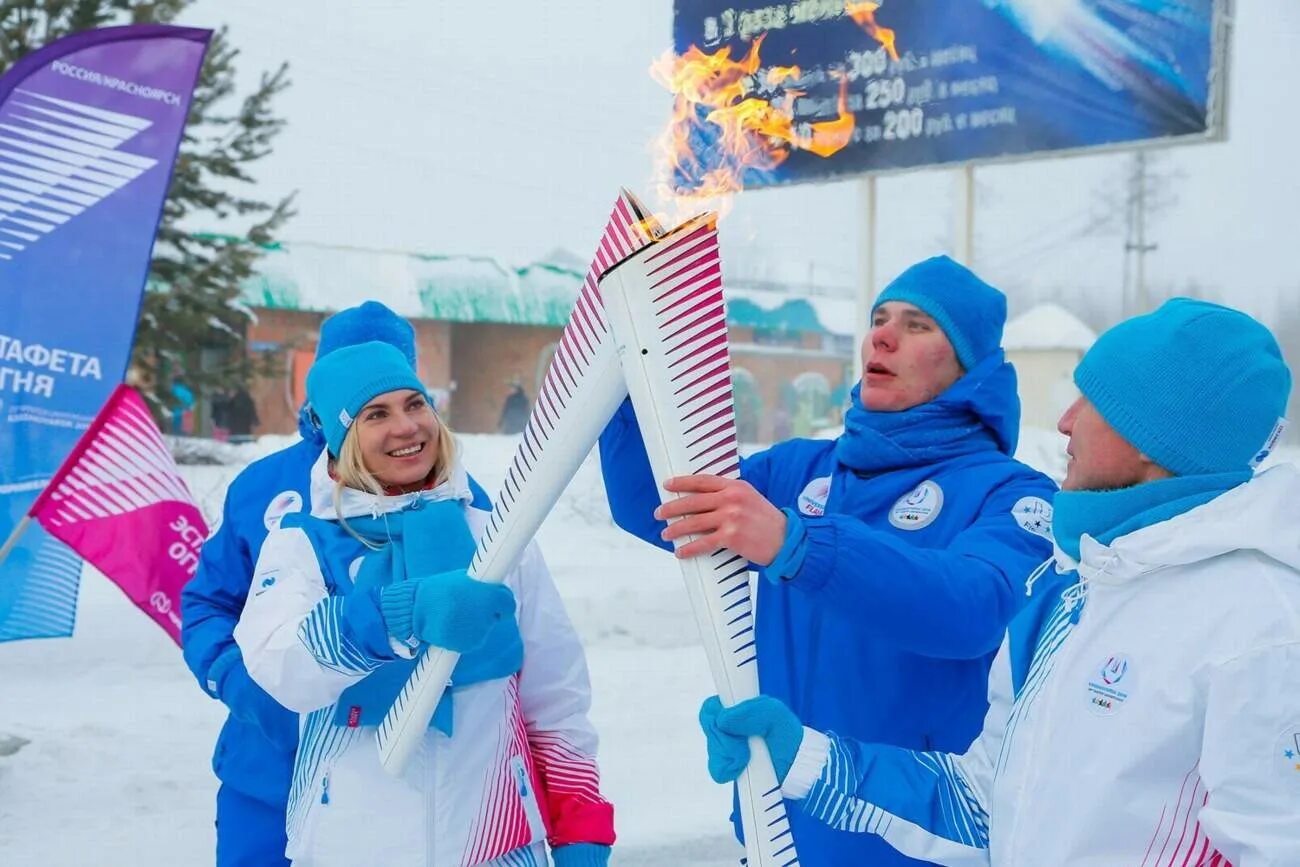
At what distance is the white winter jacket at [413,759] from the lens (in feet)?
5.52

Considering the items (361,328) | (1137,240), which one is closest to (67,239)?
(361,328)

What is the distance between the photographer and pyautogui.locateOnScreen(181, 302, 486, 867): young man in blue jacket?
196 cm

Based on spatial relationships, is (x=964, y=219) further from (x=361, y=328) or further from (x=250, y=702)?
(x=250, y=702)

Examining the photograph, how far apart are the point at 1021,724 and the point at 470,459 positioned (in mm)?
9660

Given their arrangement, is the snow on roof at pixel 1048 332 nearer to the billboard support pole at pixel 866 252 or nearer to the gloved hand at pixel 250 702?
the billboard support pole at pixel 866 252

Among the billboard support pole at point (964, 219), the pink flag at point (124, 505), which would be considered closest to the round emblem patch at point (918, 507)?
the pink flag at point (124, 505)

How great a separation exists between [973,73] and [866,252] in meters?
1.39

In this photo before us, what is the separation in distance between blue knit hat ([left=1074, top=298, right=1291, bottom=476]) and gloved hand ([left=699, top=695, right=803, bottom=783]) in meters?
0.47

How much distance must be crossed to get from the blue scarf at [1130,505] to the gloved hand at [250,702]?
4.21ft

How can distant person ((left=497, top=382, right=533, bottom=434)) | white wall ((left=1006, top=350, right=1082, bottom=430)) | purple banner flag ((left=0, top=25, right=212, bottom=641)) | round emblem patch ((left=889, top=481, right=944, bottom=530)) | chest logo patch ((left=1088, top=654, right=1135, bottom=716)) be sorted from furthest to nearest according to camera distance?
distant person ((left=497, top=382, right=533, bottom=434))
white wall ((left=1006, top=350, right=1082, bottom=430))
purple banner flag ((left=0, top=25, right=212, bottom=641))
round emblem patch ((left=889, top=481, right=944, bottom=530))
chest logo patch ((left=1088, top=654, right=1135, bottom=716))

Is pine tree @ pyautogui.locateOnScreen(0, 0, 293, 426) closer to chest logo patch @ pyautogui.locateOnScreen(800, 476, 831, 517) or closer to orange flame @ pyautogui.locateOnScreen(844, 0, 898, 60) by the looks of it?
orange flame @ pyautogui.locateOnScreen(844, 0, 898, 60)

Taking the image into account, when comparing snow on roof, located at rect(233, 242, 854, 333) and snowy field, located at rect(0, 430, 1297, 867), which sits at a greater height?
snow on roof, located at rect(233, 242, 854, 333)

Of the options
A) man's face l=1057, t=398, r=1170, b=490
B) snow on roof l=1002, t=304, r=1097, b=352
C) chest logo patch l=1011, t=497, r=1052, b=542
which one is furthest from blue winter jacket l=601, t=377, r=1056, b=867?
snow on roof l=1002, t=304, r=1097, b=352

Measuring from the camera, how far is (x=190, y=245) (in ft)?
32.3
